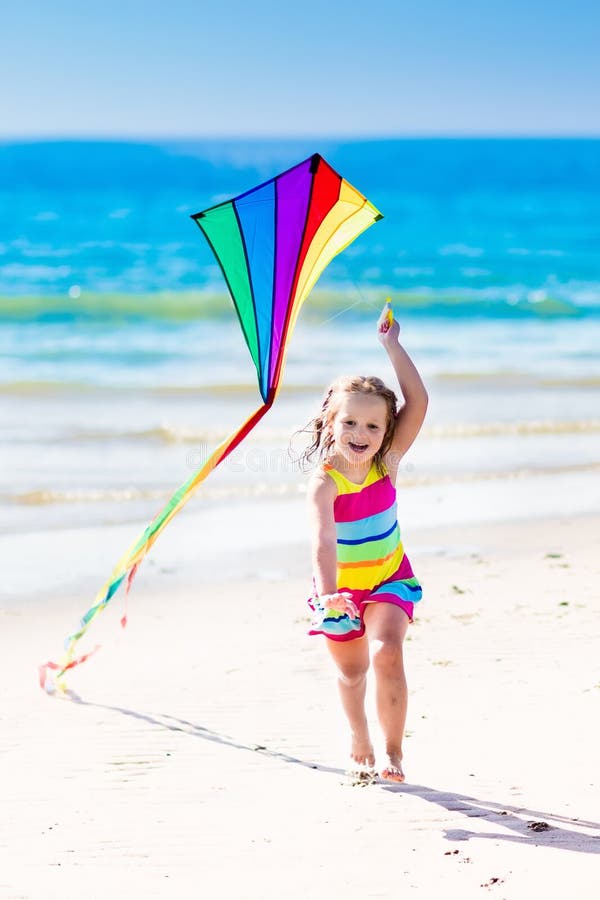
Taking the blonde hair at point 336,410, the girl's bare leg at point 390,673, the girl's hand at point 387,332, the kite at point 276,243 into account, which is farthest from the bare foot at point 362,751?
the girl's hand at point 387,332

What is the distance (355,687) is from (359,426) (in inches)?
33.7

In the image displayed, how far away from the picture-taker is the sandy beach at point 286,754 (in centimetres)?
330

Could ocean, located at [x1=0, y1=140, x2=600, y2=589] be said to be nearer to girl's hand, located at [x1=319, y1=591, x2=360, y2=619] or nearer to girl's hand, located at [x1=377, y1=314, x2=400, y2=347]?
girl's hand, located at [x1=377, y1=314, x2=400, y2=347]

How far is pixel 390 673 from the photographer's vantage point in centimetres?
370

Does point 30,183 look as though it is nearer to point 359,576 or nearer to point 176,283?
point 176,283

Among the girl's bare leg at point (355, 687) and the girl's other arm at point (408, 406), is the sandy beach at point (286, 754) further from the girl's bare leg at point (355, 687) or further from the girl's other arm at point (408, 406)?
the girl's other arm at point (408, 406)

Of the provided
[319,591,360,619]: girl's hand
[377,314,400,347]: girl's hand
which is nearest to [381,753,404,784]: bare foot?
[319,591,360,619]: girl's hand

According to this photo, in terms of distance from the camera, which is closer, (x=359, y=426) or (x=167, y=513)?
(x=359, y=426)

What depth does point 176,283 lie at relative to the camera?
2188 centimetres

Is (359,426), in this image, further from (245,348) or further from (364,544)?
(245,348)

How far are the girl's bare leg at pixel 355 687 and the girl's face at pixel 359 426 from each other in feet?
1.99

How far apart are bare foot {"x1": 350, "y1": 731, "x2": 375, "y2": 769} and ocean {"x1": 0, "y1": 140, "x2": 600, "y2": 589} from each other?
1.45 metres

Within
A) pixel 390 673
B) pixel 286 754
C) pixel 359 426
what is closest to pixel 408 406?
pixel 359 426

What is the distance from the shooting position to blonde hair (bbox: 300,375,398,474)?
12.5 ft
